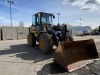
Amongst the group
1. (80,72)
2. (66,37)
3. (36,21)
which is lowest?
(80,72)

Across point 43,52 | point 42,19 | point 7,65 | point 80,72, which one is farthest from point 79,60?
point 42,19

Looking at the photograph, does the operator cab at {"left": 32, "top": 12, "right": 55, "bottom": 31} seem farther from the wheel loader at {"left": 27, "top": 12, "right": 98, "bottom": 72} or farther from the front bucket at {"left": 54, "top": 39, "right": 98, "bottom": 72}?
the front bucket at {"left": 54, "top": 39, "right": 98, "bottom": 72}

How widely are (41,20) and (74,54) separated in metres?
4.82

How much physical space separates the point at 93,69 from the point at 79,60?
3.92ft

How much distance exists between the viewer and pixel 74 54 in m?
8.70

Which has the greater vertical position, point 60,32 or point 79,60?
point 60,32

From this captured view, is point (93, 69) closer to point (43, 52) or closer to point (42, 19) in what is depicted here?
point (43, 52)

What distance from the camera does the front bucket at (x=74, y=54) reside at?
24.1 feet

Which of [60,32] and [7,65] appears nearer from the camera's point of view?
[7,65]

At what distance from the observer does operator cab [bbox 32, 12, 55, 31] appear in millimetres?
12584

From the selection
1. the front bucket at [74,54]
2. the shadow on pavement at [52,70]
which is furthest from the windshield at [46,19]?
the shadow on pavement at [52,70]

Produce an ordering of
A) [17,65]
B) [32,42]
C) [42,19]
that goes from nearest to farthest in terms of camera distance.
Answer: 1. [17,65]
2. [42,19]
3. [32,42]

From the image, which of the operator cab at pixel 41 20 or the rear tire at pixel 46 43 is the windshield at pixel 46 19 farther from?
the rear tire at pixel 46 43

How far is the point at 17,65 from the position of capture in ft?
26.6
